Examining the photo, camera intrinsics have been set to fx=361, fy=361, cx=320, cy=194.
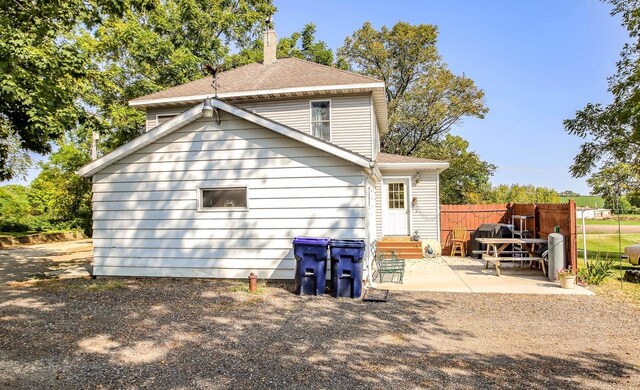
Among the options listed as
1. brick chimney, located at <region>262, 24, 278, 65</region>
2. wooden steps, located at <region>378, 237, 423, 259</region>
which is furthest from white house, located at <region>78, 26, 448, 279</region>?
brick chimney, located at <region>262, 24, 278, 65</region>

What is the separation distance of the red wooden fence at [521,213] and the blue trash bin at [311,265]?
6.12 metres

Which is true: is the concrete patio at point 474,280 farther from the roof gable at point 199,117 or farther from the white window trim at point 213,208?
the white window trim at point 213,208

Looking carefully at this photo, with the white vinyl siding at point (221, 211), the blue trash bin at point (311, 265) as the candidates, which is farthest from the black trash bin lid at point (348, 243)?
the white vinyl siding at point (221, 211)

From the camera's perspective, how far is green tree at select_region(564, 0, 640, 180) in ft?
47.1

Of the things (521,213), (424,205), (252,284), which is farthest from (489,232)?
(252,284)

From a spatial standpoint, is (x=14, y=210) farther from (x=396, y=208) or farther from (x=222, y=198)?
(x=396, y=208)

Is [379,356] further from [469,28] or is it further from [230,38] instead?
[230,38]

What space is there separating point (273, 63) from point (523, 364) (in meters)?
14.4

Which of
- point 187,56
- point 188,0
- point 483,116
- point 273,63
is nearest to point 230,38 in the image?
point 188,0

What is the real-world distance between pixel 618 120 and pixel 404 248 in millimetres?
10933

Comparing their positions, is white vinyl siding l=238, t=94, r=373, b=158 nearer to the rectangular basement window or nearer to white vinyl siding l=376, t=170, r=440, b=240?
white vinyl siding l=376, t=170, r=440, b=240

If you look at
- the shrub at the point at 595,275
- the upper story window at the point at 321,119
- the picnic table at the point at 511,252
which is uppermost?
the upper story window at the point at 321,119

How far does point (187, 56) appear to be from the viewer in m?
19.9

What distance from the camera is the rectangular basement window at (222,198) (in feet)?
28.6
